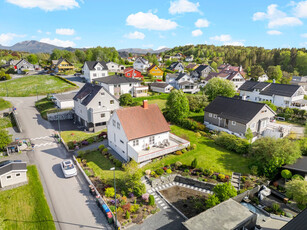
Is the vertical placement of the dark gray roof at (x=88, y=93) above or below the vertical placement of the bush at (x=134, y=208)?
above

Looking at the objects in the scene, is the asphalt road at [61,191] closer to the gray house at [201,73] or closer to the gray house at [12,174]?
the gray house at [12,174]

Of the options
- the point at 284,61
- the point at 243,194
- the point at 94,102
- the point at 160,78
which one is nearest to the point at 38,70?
the point at 160,78

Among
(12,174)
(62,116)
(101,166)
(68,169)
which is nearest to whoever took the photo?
(12,174)

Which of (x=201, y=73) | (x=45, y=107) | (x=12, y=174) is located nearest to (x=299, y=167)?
(x=12, y=174)

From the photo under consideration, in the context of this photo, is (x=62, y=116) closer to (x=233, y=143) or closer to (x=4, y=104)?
(x=4, y=104)

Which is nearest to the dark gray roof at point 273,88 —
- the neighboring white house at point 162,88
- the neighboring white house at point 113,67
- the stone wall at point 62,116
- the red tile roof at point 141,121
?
the neighboring white house at point 162,88

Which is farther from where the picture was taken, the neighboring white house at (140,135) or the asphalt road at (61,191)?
the neighboring white house at (140,135)

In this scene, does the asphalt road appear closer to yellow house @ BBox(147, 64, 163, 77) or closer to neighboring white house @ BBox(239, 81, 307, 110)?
neighboring white house @ BBox(239, 81, 307, 110)
